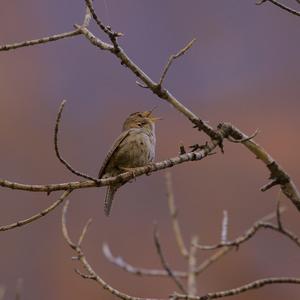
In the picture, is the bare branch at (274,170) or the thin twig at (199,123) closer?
the thin twig at (199,123)

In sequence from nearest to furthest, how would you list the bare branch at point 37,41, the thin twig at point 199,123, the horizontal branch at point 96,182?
the horizontal branch at point 96,182
the bare branch at point 37,41
the thin twig at point 199,123

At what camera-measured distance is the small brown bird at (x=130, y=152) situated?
109 inches

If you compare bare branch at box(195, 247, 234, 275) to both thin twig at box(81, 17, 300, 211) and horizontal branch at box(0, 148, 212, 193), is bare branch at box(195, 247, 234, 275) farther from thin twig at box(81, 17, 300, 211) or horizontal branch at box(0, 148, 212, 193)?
horizontal branch at box(0, 148, 212, 193)

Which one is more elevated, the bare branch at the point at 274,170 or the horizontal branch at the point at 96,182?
the bare branch at the point at 274,170

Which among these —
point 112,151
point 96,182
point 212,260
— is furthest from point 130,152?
point 96,182

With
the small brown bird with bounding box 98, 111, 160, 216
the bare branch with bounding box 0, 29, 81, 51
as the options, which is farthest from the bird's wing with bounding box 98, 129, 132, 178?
the bare branch with bounding box 0, 29, 81, 51

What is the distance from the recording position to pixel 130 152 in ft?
9.40

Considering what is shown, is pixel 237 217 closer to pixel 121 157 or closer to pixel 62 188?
pixel 121 157

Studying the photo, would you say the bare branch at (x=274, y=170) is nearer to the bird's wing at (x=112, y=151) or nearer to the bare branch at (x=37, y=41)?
the bird's wing at (x=112, y=151)

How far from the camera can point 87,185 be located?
6.17 feet

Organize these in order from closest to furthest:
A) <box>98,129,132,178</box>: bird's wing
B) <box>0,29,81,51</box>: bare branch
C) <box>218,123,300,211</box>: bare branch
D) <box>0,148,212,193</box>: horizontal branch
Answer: <box>0,148,212,193</box>: horizontal branch
<box>0,29,81,51</box>: bare branch
<box>218,123,300,211</box>: bare branch
<box>98,129,132,178</box>: bird's wing

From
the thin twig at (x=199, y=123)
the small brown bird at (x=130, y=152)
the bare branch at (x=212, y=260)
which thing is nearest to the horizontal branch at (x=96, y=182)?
the thin twig at (x=199, y=123)

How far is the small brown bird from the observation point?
2.78 m

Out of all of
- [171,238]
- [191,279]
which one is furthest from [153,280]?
[191,279]
